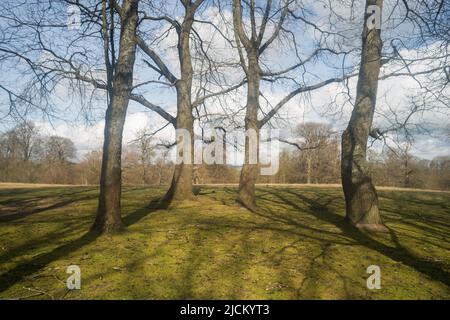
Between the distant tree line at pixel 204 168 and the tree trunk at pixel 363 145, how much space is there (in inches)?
1090

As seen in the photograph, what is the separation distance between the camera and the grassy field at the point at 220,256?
173 inches

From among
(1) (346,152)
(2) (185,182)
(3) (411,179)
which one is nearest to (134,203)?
(2) (185,182)

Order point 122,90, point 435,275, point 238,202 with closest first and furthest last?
1. point 435,275
2. point 122,90
3. point 238,202

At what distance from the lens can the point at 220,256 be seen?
5.70 metres

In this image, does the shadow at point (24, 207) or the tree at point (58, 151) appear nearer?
the shadow at point (24, 207)

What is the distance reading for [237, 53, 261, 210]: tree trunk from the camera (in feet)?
33.9

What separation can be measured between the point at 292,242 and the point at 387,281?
1989 mm

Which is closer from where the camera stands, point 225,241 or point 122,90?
point 225,241

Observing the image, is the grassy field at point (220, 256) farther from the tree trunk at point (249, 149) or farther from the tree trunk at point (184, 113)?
the tree trunk at point (184, 113)

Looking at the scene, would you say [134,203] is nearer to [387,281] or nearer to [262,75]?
[262,75]

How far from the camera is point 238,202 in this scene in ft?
34.4

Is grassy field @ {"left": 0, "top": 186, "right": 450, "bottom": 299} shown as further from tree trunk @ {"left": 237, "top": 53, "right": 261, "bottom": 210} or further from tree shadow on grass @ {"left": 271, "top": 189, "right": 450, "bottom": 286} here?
tree trunk @ {"left": 237, "top": 53, "right": 261, "bottom": 210}

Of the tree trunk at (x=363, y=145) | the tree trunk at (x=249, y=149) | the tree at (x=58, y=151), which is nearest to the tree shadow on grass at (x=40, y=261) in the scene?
the tree trunk at (x=249, y=149)

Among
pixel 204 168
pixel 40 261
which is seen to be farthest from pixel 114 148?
pixel 204 168
